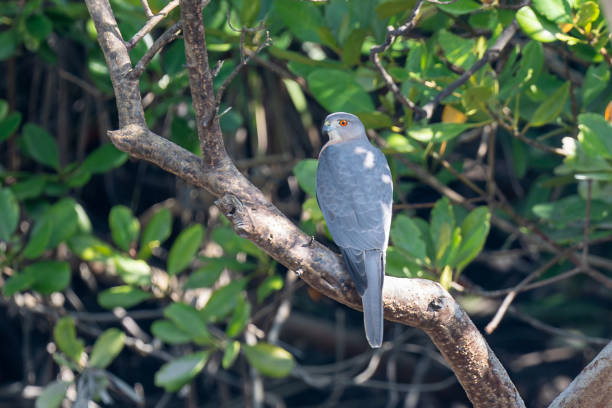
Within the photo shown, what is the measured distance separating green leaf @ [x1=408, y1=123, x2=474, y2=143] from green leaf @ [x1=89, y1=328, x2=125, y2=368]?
5.36 ft

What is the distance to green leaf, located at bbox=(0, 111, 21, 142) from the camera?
3.35 metres

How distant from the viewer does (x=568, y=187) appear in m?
4.20

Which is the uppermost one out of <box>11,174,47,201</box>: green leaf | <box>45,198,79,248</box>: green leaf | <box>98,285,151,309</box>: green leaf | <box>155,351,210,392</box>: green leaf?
<box>11,174,47,201</box>: green leaf

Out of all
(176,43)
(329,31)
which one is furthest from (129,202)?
(329,31)

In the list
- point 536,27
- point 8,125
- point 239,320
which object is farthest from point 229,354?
point 536,27

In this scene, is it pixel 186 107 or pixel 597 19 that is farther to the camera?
pixel 186 107

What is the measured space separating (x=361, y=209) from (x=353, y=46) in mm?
735

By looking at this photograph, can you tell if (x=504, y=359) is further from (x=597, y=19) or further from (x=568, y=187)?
(x=597, y=19)

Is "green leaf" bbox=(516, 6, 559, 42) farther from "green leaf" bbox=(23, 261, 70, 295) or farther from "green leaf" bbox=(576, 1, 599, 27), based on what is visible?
"green leaf" bbox=(23, 261, 70, 295)

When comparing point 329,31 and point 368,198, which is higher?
point 329,31

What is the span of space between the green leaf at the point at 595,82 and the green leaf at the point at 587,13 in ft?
1.16

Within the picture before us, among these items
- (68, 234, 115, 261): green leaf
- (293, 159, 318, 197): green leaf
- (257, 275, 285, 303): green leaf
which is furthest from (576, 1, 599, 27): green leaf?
(68, 234, 115, 261): green leaf

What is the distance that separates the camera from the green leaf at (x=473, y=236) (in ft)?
8.72

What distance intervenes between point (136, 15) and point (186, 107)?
2.92 feet
